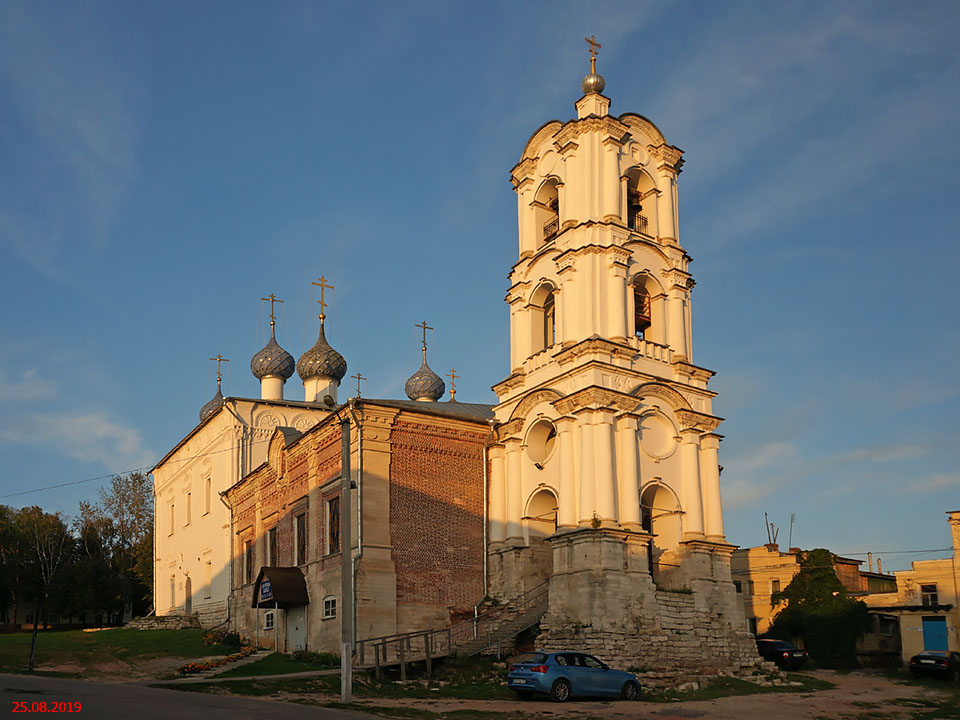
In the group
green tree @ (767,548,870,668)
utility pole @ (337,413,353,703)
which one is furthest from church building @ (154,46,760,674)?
green tree @ (767,548,870,668)

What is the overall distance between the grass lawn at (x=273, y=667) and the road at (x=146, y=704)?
469 centimetres

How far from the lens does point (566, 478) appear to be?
2661cm

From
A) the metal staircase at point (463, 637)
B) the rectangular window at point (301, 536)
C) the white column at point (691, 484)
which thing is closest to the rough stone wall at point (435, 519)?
the metal staircase at point (463, 637)

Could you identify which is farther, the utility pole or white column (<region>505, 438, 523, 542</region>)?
white column (<region>505, 438, 523, 542</region>)

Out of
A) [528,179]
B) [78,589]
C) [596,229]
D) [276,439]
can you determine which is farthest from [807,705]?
[78,589]

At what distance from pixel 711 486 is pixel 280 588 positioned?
13392mm

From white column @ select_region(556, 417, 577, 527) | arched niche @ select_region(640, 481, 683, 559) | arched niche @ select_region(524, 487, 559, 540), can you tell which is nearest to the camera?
white column @ select_region(556, 417, 577, 527)

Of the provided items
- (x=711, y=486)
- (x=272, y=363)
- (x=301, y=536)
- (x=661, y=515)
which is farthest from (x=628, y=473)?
Answer: (x=272, y=363)

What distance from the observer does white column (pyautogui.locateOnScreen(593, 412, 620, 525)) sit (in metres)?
25.7

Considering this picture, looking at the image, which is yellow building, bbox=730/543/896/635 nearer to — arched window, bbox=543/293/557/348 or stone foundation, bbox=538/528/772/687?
stone foundation, bbox=538/528/772/687

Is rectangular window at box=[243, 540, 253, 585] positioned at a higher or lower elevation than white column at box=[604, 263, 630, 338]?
lower

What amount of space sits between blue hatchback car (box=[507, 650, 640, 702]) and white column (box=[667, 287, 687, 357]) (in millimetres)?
11329

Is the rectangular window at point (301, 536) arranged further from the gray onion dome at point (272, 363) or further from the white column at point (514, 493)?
the gray onion dome at point (272, 363)

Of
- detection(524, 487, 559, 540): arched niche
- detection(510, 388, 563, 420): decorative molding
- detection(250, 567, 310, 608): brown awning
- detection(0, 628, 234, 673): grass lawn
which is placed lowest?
detection(0, 628, 234, 673): grass lawn
